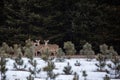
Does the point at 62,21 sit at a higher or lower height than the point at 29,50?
higher

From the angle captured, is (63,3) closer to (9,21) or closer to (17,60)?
(9,21)

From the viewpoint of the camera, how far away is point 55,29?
18125 millimetres

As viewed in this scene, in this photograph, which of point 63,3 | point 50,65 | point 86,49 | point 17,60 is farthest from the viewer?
point 63,3

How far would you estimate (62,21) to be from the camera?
18.0 meters

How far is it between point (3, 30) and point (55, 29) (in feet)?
8.46

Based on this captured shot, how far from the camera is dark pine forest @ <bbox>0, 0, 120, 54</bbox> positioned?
1717cm

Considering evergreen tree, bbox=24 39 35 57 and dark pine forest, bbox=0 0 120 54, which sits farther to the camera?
dark pine forest, bbox=0 0 120 54

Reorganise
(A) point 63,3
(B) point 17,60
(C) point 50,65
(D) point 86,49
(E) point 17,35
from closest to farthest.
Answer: (C) point 50,65
(B) point 17,60
(D) point 86,49
(E) point 17,35
(A) point 63,3

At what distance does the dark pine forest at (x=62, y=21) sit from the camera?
17.2 meters

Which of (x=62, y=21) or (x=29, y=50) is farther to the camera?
(x=62, y=21)

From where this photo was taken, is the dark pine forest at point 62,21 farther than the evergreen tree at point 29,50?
Yes

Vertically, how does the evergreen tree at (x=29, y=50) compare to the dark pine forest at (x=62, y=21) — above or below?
below

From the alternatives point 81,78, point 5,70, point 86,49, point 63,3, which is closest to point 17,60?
point 5,70

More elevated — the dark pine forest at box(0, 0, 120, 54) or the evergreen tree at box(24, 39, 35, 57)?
the dark pine forest at box(0, 0, 120, 54)
